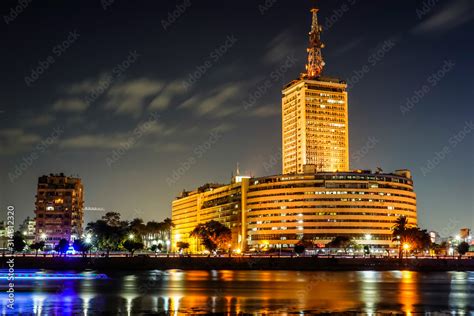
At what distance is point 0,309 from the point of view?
170 feet

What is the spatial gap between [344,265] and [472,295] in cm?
7299

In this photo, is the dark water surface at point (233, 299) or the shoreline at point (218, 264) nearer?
the dark water surface at point (233, 299)

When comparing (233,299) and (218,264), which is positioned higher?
(218,264)

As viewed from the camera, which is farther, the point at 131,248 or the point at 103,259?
the point at 131,248

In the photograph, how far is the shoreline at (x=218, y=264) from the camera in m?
134

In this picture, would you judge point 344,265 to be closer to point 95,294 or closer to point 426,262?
point 426,262

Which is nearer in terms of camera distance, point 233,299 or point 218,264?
point 233,299

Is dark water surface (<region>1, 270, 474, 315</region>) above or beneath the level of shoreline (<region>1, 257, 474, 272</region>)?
beneath

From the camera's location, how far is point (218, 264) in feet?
467

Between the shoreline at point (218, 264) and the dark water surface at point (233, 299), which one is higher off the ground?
the shoreline at point (218, 264)

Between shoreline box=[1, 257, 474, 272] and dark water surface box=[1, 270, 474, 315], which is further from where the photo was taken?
shoreline box=[1, 257, 474, 272]

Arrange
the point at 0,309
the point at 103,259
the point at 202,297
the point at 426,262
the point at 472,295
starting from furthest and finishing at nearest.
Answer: the point at 426,262, the point at 103,259, the point at 472,295, the point at 202,297, the point at 0,309

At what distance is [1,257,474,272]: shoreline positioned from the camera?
438 ft

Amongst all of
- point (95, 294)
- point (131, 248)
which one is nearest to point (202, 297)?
point (95, 294)
